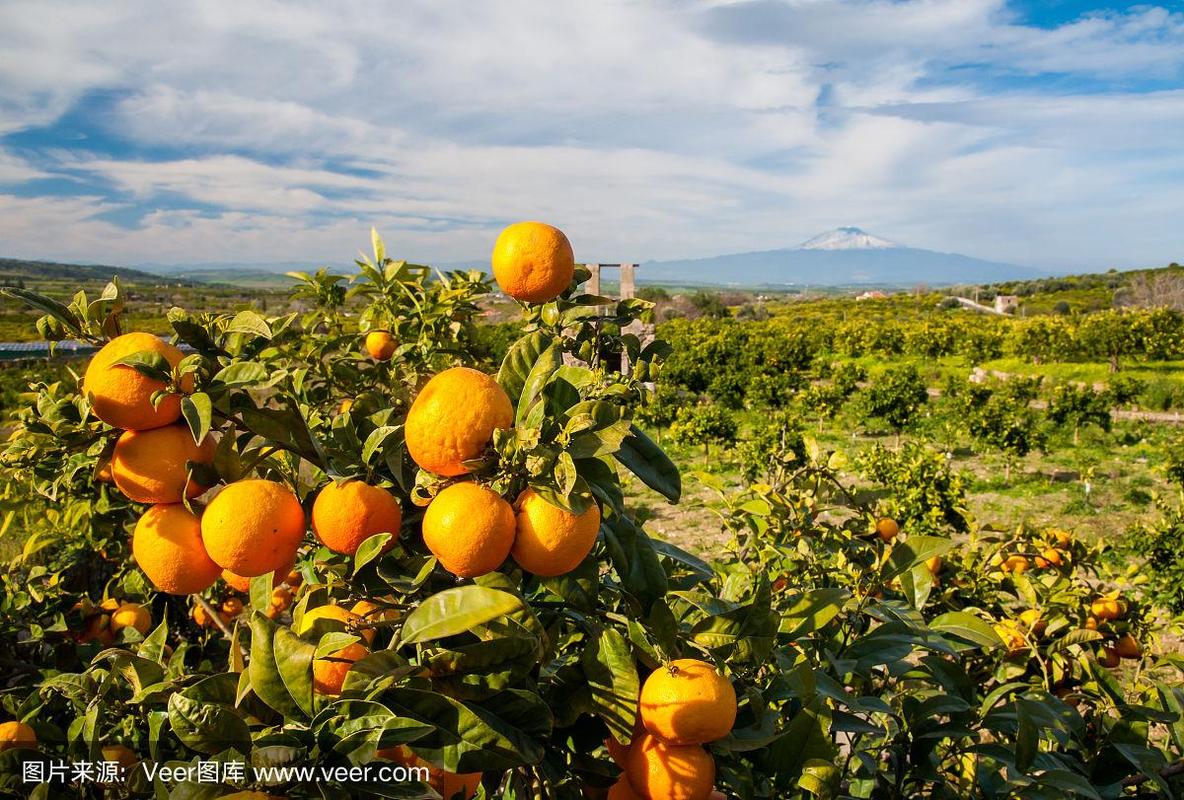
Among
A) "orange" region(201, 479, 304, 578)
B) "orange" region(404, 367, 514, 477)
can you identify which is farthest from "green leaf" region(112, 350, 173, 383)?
"orange" region(404, 367, 514, 477)

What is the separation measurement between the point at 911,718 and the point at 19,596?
6.98ft

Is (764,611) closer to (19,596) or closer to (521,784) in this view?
(521,784)

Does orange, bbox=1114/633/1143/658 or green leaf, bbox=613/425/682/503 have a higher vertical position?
green leaf, bbox=613/425/682/503

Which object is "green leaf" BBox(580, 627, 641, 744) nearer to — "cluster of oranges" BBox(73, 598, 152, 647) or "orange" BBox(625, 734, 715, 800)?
"orange" BBox(625, 734, 715, 800)

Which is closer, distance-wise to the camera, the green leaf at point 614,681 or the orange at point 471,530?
the orange at point 471,530

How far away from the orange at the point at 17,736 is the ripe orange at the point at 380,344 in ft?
3.76

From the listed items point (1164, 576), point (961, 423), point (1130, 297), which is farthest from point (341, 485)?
point (1130, 297)

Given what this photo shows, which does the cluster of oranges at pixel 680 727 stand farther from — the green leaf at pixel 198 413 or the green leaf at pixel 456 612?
the green leaf at pixel 198 413

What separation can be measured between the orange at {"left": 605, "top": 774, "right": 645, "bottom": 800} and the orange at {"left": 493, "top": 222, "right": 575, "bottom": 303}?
618mm

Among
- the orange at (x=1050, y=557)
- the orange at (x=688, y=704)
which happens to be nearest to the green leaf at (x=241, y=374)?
the orange at (x=688, y=704)

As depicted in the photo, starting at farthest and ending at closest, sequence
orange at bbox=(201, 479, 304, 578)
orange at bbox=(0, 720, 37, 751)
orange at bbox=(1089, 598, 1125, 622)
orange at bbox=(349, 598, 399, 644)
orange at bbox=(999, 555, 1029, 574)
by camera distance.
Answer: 1. orange at bbox=(999, 555, 1029, 574)
2. orange at bbox=(1089, 598, 1125, 622)
3. orange at bbox=(0, 720, 37, 751)
4. orange at bbox=(349, 598, 399, 644)
5. orange at bbox=(201, 479, 304, 578)

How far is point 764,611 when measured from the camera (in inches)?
33.1

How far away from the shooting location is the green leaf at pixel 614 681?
2.50 feet

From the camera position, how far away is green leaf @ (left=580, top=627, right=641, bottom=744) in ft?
2.50
